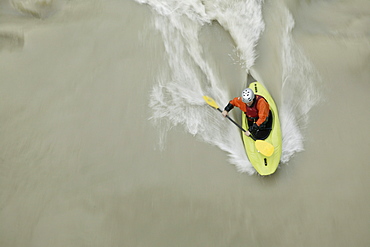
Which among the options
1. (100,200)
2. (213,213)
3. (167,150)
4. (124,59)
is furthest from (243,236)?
(124,59)

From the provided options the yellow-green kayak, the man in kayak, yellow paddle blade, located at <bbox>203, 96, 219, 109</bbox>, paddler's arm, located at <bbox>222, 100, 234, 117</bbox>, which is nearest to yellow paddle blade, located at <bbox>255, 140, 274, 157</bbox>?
the yellow-green kayak

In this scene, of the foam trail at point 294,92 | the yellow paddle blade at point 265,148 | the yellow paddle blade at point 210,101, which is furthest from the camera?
the yellow paddle blade at point 210,101

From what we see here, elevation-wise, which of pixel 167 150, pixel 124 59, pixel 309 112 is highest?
pixel 124 59

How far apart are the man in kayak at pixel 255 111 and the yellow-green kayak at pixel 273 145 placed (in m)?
0.09

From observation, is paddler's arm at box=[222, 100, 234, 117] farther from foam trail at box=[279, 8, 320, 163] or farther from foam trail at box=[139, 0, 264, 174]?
foam trail at box=[279, 8, 320, 163]

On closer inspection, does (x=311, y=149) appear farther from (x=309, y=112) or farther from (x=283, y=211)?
(x=283, y=211)

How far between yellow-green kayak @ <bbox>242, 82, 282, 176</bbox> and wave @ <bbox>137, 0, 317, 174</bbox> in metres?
0.15

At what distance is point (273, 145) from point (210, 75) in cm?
163

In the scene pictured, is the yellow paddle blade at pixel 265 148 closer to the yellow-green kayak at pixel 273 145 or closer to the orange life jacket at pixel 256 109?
the yellow-green kayak at pixel 273 145

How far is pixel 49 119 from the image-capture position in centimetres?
508

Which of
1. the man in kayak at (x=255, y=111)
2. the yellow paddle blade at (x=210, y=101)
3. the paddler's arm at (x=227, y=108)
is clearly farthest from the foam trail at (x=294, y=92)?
the yellow paddle blade at (x=210, y=101)

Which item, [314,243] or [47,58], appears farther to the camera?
[47,58]

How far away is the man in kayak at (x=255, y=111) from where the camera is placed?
15.4 feet

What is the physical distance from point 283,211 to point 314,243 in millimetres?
580
